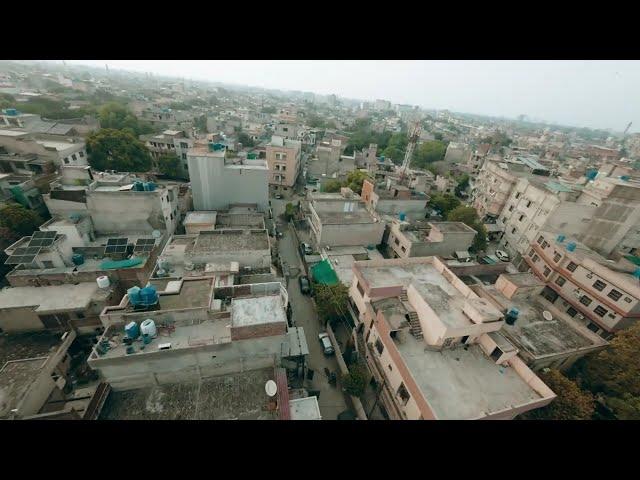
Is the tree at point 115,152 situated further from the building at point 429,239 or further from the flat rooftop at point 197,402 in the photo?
the building at point 429,239

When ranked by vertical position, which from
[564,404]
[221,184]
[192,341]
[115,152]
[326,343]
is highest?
[221,184]

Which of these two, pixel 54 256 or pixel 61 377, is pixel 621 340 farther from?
pixel 54 256

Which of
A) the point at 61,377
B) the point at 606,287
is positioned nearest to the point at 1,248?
the point at 61,377

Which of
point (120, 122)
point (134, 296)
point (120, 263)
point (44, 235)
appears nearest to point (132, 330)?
point (134, 296)

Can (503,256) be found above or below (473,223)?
below

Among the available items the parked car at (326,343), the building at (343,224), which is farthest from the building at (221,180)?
the parked car at (326,343)

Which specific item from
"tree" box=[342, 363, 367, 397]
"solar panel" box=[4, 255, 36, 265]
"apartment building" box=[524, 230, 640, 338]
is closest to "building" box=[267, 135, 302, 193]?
"solar panel" box=[4, 255, 36, 265]

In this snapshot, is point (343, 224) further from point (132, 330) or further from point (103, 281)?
point (103, 281)
